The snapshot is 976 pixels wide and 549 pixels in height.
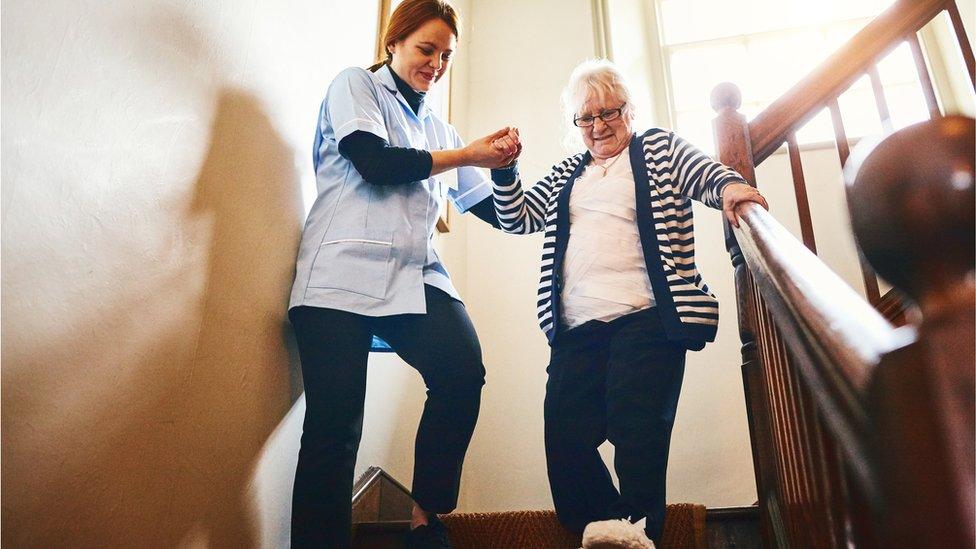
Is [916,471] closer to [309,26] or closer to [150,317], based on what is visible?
[150,317]

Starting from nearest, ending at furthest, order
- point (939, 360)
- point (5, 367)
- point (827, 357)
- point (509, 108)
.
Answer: point (939, 360), point (827, 357), point (5, 367), point (509, 108)

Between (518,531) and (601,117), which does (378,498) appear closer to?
(518,531)

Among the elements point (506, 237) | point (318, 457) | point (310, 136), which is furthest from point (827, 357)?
point (506, 237)

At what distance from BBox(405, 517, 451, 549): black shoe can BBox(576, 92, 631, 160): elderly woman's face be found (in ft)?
3.01

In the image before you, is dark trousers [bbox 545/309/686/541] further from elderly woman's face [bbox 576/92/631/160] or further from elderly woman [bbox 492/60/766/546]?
elderly woman's face [bbox 576/92/631/160]

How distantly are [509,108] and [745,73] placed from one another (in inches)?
47.7

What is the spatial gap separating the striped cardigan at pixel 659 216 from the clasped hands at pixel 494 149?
154 millimetres

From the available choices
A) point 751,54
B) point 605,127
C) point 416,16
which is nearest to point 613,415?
point 605,127

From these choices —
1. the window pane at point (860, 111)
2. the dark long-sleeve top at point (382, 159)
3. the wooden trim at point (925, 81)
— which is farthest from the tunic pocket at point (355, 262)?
the window pane at point (860, 111)

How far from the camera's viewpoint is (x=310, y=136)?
162 cm

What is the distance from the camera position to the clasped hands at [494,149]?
135 cm

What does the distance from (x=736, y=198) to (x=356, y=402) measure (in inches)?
31.7

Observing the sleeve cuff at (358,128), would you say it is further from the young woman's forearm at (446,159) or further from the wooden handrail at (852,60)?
the wooden handrail at (852,60)

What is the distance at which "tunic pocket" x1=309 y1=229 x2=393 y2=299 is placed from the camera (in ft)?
4.06
